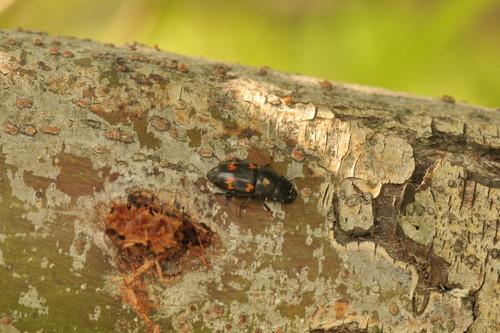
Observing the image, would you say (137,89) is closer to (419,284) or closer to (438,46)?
(419,284)

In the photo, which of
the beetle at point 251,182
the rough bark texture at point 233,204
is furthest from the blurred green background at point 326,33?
the beetle at point 251,182

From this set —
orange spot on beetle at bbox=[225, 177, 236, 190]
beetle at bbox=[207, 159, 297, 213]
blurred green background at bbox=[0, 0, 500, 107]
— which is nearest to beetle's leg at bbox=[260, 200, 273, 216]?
beetle at bbox=[207, 159, 297, 213]

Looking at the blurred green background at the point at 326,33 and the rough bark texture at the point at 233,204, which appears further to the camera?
the blurred green background at the point at 326,33

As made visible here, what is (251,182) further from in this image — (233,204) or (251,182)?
(233,204)

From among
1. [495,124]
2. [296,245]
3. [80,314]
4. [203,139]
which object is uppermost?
[495,124]

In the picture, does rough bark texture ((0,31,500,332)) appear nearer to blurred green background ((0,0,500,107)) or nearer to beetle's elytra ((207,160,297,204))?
beetle's elytra ((207,160,297,204))

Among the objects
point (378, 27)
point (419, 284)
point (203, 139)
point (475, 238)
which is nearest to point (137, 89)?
point (203, 139)

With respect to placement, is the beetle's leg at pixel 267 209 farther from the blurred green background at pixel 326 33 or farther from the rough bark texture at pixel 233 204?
the blurred green background at pixel 326 33
